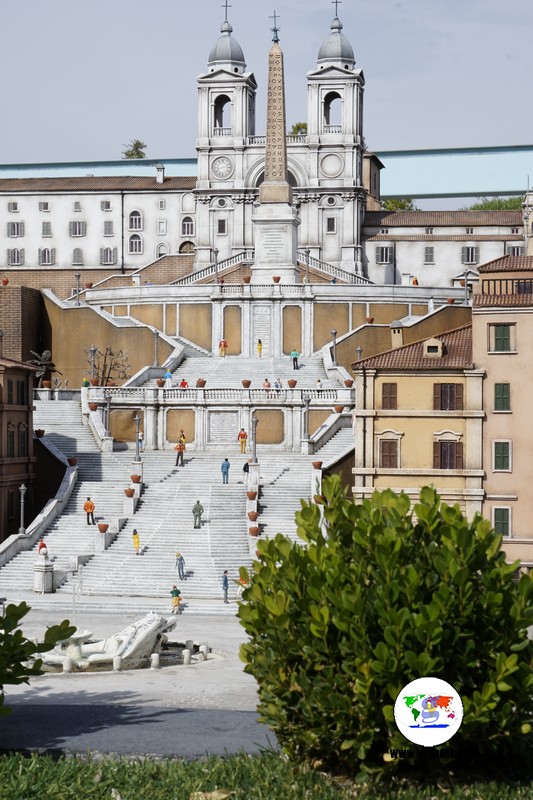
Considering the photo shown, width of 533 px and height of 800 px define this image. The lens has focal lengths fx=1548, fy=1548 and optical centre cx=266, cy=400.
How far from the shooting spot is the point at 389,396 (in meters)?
Result: 59.1

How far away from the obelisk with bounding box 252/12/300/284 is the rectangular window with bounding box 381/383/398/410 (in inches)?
1305

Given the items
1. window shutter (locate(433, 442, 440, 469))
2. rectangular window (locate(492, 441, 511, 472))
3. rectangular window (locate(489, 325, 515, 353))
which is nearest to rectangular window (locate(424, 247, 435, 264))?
rectangular window (locate(489, 325, 515, 353))

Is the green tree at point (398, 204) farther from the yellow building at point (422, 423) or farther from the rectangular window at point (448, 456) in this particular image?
the rectangular window at point (448, 456)

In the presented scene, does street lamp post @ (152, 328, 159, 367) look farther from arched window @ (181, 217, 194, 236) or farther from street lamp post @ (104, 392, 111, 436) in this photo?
arched window @ (181, 217, 194, 236)

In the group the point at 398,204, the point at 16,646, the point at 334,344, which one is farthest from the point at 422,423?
the point at 398,204

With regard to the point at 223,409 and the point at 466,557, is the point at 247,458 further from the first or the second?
the point at 466,557

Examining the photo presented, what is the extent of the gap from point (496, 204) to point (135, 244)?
117 ft

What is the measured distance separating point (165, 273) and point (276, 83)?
19028 mm

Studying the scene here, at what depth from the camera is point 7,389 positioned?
6400cm

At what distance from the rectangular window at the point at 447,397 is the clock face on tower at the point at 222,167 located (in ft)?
178

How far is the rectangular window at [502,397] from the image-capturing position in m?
57.3

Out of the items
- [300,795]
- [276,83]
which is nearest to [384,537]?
[300,795]

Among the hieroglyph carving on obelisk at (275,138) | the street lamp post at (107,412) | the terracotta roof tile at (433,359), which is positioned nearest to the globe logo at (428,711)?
the terracotta roof tile at (433,359)

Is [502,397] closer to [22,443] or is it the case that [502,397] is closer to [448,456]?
[448,456]
